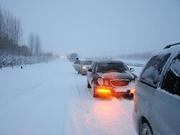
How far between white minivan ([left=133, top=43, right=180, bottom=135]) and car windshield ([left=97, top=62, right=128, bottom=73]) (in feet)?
23.3

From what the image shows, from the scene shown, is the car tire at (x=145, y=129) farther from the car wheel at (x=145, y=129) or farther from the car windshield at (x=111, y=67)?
the car windshield at (x=111, y=67)

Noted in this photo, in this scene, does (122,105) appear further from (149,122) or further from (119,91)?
(149,122)

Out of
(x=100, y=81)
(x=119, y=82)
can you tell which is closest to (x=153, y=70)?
(x=119, y=82)

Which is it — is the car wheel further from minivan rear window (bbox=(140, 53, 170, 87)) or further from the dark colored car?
the dark colored car

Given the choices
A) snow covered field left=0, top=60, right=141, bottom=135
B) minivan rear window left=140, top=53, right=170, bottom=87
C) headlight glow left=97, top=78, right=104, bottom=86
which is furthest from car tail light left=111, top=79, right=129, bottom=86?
minivan rear window left=140, top=53, right=170, bottom=87

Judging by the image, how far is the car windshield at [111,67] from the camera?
40.2 feet

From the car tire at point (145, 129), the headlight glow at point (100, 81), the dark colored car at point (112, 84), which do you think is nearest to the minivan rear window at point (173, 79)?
the car tire at point (145, 129)

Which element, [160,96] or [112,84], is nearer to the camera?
[160,96]

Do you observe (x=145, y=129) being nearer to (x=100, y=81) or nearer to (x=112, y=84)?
(x=112, y=84)

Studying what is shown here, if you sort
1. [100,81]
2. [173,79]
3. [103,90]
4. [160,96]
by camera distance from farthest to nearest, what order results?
[100,81]
[103,90]
[160,96]
[173,79]

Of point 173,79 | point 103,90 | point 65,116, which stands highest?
point 173,79

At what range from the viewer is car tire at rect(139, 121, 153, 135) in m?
4.18

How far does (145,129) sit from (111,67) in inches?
322

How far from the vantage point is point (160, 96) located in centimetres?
369
